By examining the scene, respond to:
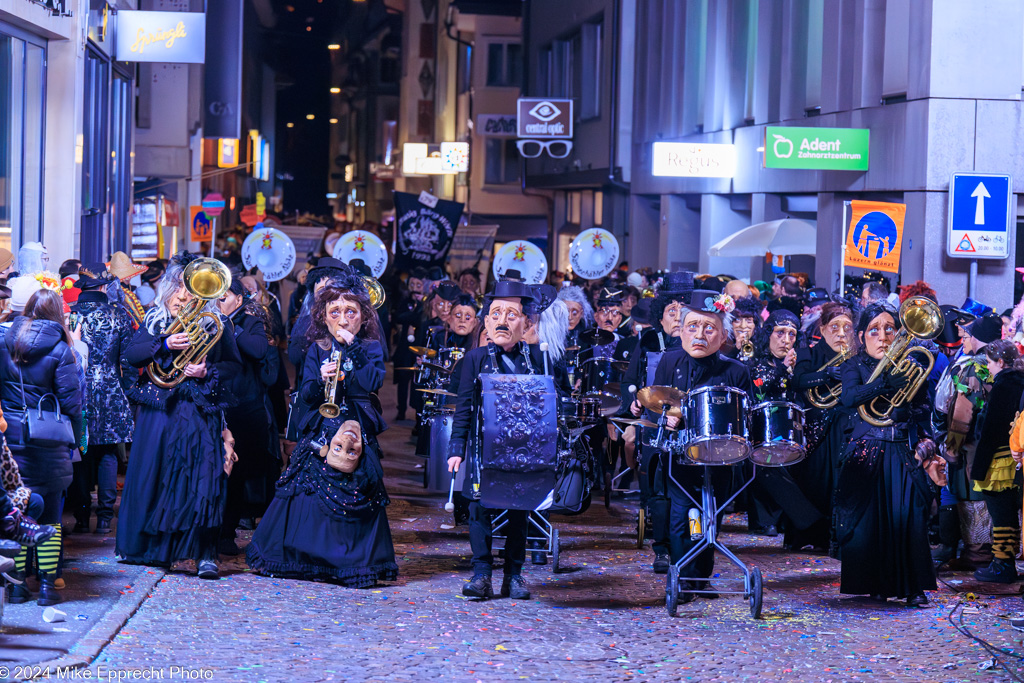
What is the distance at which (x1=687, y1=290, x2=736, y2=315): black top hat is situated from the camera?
323 inches

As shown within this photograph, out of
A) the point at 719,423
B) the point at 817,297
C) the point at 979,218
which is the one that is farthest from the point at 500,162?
the point at 719,423

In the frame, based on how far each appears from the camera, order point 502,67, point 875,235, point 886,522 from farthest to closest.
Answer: point 502,67 < point 875,235 < point 886,522

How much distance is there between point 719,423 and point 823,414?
3070mm

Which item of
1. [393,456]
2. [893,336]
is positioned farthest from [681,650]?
[393,456]

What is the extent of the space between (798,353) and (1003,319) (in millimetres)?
1571

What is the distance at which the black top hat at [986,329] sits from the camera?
30.4 feet

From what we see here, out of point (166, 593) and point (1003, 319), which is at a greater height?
point (1003, 319)

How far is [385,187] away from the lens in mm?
83688

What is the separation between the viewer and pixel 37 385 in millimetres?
7430

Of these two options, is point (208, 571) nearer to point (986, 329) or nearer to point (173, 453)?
point (173, 453)

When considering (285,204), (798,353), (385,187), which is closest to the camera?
(798,353)

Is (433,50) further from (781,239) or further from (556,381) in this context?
(556,381)

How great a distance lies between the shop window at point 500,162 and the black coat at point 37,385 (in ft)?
116

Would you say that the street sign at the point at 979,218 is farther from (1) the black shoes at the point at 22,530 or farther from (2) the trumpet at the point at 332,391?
(1) the black shoes at the point at 22,530
